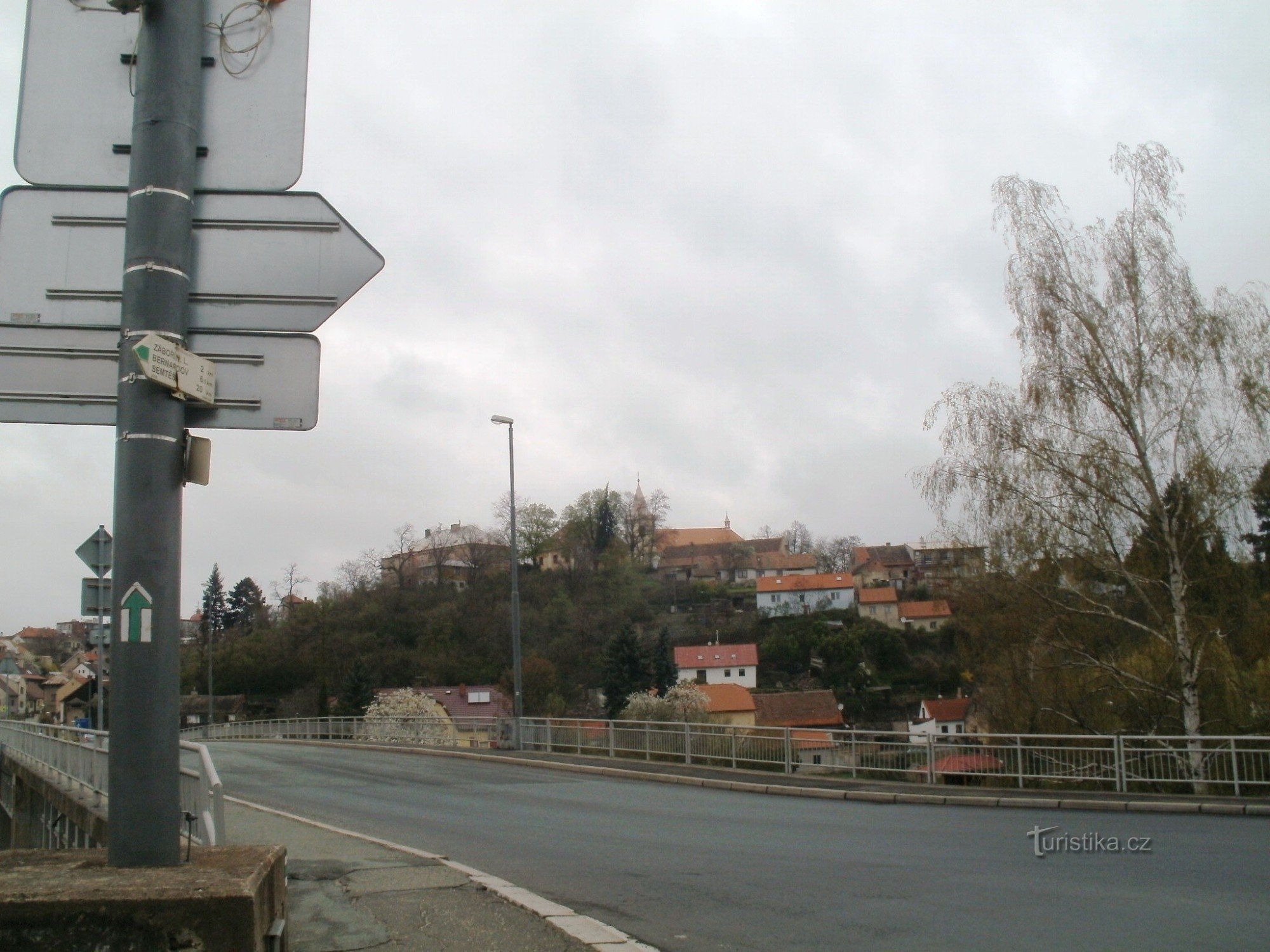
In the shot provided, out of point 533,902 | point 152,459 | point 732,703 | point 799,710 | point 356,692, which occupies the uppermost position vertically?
point 152,459

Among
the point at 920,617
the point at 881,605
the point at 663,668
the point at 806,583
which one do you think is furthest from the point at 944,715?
the point at 806,583

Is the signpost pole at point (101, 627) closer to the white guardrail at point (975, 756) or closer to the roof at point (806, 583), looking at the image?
the white guardrail at point (975, 756)

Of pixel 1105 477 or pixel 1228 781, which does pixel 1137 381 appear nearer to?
pixel 1105 477

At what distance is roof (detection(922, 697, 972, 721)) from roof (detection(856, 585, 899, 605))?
1576 inches

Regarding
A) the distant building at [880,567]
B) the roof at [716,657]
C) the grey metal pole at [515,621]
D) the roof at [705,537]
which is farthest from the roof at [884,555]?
the grey metal pole at [515,621]

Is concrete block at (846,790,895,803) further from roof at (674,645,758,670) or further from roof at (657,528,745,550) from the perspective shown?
roof at (657,528,745,550)

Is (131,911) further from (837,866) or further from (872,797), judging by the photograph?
(872,797)

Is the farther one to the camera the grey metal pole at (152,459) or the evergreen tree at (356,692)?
the evergreen tree at (356,692)

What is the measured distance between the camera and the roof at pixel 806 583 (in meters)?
118

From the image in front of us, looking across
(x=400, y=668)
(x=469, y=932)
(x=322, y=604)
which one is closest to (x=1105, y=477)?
(x=469, y=932)

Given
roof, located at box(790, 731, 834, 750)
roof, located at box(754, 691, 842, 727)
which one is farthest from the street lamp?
A: roof, located at box(754, 691, 842, 727)

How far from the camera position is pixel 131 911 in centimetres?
312

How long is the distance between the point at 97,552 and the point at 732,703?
54.8m

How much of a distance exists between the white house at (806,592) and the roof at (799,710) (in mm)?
43088
